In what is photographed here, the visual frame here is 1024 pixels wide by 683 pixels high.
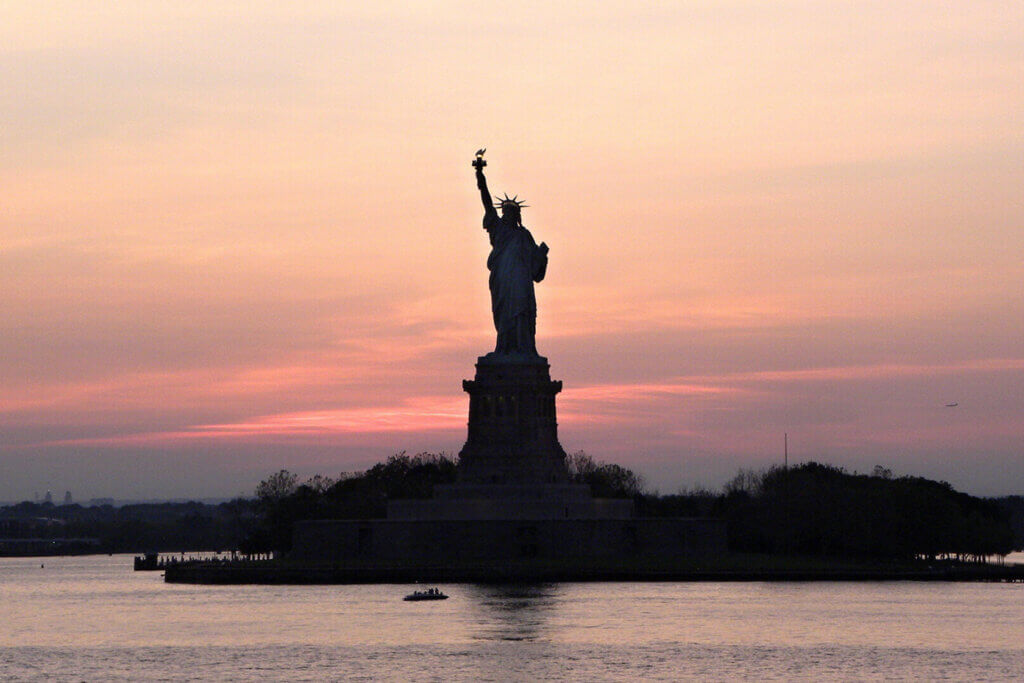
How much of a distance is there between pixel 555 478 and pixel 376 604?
1894cm

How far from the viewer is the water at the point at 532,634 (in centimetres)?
7006

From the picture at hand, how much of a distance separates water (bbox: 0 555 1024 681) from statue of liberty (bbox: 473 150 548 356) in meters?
15.0

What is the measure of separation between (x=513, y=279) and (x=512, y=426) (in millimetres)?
7147

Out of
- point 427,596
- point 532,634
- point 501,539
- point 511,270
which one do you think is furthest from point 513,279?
point 532,634

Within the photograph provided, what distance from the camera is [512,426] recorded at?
111062 mm

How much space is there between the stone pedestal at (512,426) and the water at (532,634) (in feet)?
28.1

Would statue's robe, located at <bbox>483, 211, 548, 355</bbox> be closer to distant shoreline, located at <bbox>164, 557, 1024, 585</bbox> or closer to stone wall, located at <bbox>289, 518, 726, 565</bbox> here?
stone wall, located at <bbox>289, 518, 726, 565</bbox>

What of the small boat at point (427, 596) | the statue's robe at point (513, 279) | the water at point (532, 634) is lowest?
the water at point (532, 634)

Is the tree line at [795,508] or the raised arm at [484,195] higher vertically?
the raised arm at [484,195]

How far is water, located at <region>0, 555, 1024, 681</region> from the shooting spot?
70062 mm

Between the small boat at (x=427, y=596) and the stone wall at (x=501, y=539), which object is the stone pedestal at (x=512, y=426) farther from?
the small boat at (x=427, y=596)

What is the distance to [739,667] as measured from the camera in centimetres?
7050

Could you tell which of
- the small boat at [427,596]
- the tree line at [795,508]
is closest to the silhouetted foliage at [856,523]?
the tree line at [795,508]

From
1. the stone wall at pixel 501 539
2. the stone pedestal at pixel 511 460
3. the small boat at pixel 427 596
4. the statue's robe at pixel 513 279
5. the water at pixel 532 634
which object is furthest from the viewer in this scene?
the statue's robe at pixel 513 279
